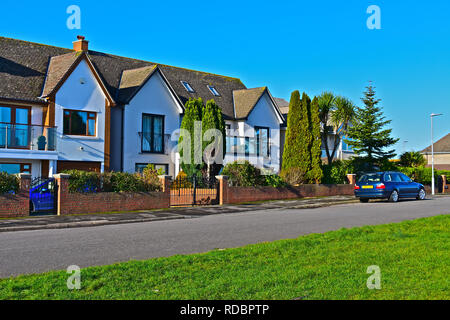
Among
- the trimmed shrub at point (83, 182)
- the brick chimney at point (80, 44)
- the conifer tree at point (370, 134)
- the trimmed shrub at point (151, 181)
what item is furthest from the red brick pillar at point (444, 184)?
the trimmed shrub at point (83, 182)

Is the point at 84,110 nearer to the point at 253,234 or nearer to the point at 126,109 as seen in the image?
the point at 126,109

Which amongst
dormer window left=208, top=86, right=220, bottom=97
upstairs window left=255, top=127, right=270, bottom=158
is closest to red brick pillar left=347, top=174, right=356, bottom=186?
upstairs window left=255, top=127, right=270, bottom=158

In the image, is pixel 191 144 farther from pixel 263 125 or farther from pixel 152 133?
pixel 263 125

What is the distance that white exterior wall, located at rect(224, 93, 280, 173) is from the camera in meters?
33.6

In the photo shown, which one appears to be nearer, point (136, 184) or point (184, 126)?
point (136, 184)

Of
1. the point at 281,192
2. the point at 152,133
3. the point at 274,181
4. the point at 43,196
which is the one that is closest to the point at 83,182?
the point at 43,196

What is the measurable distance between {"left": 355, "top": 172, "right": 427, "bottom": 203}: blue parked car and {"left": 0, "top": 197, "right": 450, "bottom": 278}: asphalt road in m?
7.73

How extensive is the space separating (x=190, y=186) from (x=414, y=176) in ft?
76.3

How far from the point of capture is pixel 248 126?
33781 mm

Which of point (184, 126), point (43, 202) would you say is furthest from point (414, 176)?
point (43, 202)

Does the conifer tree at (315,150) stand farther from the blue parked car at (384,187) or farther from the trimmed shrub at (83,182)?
the trimmed shrub at (83,182)

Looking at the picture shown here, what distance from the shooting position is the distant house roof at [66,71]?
83.1 ft
